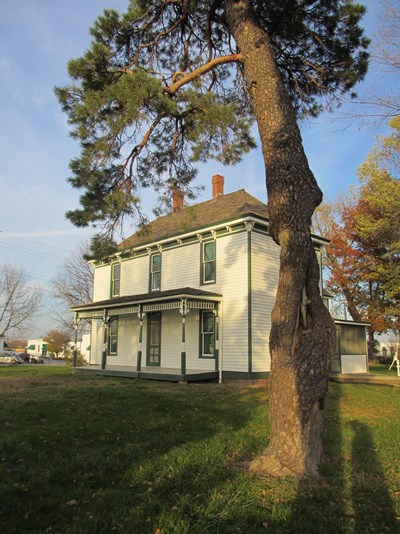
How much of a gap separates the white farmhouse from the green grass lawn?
6480mm

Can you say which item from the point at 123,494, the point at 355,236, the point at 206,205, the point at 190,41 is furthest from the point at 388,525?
the point at 355,236

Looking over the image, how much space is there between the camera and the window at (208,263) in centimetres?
1694

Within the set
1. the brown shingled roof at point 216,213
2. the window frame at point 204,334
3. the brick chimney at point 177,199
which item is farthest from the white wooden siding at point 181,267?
the brick chimney at point 177,199

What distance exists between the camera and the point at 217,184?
21500 millimetres

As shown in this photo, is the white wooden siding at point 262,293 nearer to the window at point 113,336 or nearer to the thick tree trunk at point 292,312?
the window at point 113,336

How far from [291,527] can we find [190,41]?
9552 mm

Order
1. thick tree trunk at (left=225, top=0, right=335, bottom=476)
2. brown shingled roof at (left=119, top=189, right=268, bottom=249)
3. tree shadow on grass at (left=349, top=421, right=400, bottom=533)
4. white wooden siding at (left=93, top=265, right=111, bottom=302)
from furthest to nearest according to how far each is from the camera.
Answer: white wooden siding at (left=93, top=265, right=111, bottom=302)
brown shingled roof at (left=119, top=189, right=268, bottom=249)
thick tree trunk at (left=225, top=0, right=335, bottom=476)
tree shadow on grass at (left=349, top=421, right=400, bottom=533)

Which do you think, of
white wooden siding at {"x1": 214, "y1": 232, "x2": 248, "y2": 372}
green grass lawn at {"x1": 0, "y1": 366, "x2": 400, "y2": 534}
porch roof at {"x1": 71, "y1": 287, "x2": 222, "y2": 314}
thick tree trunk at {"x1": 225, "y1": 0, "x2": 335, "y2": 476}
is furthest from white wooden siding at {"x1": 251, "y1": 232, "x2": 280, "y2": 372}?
thick tree trunk at {"x1": 225, "y1": 0, "x2": 335, "y2": 476}

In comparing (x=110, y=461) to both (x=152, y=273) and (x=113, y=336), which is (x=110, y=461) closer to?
(x=152, y=273)

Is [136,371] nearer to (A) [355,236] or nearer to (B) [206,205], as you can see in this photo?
(B) [206,205]

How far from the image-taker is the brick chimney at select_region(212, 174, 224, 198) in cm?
2133

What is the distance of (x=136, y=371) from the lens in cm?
1678

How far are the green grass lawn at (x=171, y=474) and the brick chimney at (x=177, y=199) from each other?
4269 millimetres

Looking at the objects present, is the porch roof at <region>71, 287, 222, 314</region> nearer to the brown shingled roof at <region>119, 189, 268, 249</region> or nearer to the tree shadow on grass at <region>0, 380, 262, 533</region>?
the brown shingled roof at <region>119, 189, 268, 249</region>
